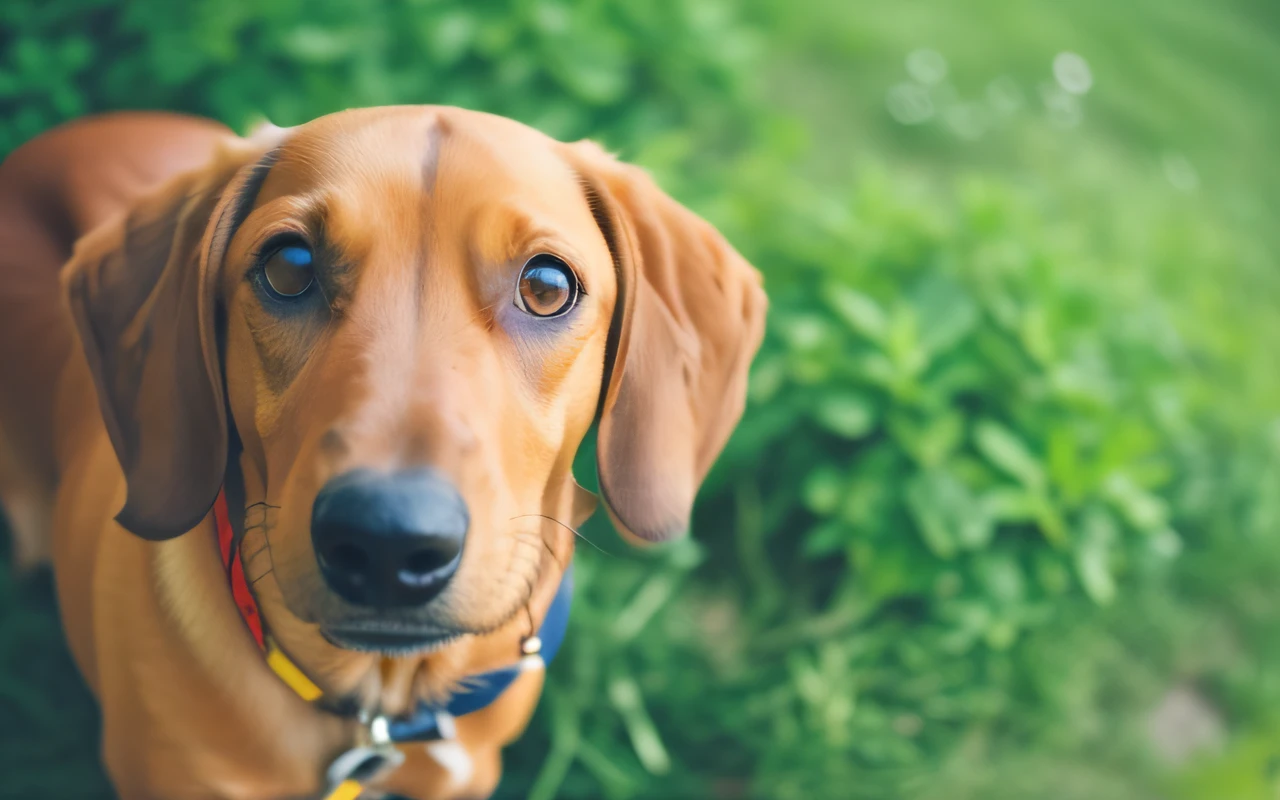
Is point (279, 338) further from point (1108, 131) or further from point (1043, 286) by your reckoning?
point (1108, 131)

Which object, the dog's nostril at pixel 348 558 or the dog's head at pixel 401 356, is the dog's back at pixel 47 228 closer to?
the dog's head at pixel 401 356

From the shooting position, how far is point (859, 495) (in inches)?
124

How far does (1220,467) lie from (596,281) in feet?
10.7

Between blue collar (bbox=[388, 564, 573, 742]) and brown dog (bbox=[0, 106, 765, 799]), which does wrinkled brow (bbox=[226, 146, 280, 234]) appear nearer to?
brown dog (bbox=[0, 106, 765, 799])

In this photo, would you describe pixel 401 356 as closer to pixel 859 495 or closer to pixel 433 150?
pixel 433 150

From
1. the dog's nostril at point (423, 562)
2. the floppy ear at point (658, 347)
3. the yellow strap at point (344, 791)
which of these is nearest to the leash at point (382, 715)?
the yellow strap at point (344, 791)

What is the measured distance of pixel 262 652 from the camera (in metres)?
1.95

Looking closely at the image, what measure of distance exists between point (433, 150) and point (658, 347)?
21.6 inches

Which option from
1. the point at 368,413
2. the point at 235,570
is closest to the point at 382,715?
the point at 235,570

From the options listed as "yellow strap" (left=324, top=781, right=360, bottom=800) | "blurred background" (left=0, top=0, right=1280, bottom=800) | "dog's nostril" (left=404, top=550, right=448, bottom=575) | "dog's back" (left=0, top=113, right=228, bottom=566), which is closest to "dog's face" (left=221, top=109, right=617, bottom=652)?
"dog's nostril" (left=404, top=550, right=448, bottom=575)

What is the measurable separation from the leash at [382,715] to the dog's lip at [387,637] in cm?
41

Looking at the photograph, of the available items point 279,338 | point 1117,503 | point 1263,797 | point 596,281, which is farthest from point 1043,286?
point 279,338

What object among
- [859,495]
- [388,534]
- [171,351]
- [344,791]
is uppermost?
[388,534]

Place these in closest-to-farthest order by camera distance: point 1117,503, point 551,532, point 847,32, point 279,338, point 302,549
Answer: point 302,549, point 279,338, point 551,532, point 1117,503, point 847,32
